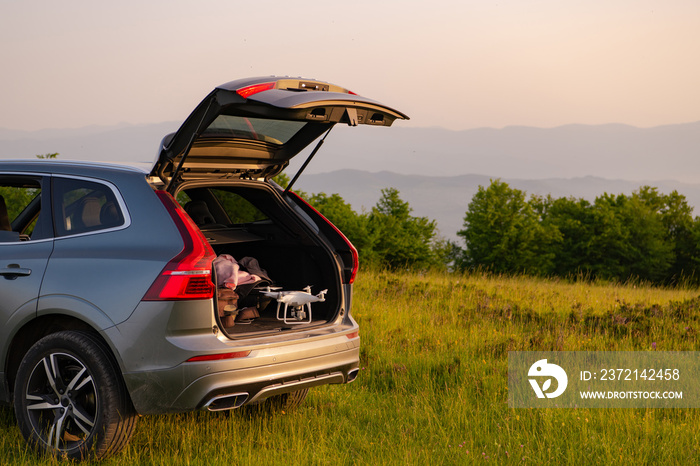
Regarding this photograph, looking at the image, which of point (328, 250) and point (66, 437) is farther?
point (328, 250)

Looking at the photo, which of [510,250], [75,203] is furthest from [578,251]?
[75,203]

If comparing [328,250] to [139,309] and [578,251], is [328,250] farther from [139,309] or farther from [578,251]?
[578,251]

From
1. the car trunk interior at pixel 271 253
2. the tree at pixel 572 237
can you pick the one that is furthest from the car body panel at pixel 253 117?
the tree at pixel 572 237

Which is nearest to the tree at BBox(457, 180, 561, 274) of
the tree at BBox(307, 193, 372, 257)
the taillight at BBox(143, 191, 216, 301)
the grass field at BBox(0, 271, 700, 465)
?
the tree at BBox(307, 193, 372, 257)

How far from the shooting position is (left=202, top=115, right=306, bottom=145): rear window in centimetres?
473

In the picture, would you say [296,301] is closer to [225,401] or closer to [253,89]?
[225,401]

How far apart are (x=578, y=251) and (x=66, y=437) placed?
4399 cm

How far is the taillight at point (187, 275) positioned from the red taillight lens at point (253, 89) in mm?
863

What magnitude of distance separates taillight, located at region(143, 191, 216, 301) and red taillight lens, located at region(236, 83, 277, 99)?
0.86 metres

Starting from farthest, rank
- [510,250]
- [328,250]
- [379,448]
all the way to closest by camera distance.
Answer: [510,250], [328,250], [379,448]

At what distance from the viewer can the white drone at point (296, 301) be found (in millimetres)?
5035

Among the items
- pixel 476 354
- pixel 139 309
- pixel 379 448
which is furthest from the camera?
pixel 476 354

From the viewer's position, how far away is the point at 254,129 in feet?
16.9

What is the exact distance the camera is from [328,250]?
5.38 metres
